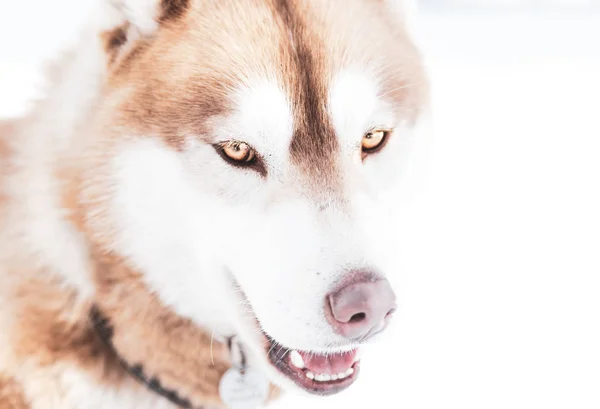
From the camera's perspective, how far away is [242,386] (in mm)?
1240

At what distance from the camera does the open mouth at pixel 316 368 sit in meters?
1.12

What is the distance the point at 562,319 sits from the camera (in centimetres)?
202

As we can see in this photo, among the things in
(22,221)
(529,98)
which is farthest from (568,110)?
(22,221)

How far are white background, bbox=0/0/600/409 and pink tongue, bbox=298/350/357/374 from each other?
0.40ft

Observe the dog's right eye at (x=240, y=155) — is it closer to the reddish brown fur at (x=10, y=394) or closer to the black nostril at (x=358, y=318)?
the black nostril at (x=358, y=318)

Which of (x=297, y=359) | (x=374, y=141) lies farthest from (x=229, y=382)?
(x=374, y=141)

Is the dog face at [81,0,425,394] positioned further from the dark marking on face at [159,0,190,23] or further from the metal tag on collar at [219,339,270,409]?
the metal tag on collar at [219,339,270,409]

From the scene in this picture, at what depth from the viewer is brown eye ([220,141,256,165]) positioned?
3.45 feet

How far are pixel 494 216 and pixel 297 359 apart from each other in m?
1.49

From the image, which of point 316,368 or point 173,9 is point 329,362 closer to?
point 316,368

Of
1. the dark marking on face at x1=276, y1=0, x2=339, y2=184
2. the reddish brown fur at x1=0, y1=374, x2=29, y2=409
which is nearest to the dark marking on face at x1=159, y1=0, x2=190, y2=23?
the dark marking on face at x1=276, y1=0, x2=339, y2=184

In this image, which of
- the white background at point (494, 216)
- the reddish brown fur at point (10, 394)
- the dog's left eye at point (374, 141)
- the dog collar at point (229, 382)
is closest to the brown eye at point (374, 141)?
the dog's left eye at point (374, 141)

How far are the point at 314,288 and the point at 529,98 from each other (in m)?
2.50

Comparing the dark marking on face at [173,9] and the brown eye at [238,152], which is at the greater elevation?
the dark marking on face at [173,9]
